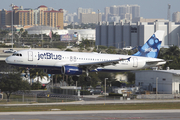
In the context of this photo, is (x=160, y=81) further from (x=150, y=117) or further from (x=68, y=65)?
(x=150, y=117)

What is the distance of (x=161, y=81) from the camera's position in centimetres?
10531

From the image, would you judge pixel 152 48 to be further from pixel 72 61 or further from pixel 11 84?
pixel 11 84

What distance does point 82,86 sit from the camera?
121500 mm

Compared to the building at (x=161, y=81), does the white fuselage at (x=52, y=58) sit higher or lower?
higher

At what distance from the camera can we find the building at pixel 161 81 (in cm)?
10212

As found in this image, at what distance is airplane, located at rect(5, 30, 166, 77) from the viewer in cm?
6481

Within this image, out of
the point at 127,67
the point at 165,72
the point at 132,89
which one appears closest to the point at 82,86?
the point at 132,89

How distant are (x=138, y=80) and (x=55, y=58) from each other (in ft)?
174

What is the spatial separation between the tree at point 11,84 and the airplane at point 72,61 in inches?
1412

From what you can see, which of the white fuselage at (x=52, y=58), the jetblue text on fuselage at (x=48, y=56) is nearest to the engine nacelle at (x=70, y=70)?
the white fuselage at (x=52, y=58)

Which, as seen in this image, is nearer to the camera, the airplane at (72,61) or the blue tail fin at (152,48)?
the airplane at (72,61)

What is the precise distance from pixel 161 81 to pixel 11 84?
4256cm

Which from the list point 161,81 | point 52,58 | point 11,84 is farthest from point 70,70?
point 161,81

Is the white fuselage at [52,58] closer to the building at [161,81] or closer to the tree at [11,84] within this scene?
the building at [161,81]
